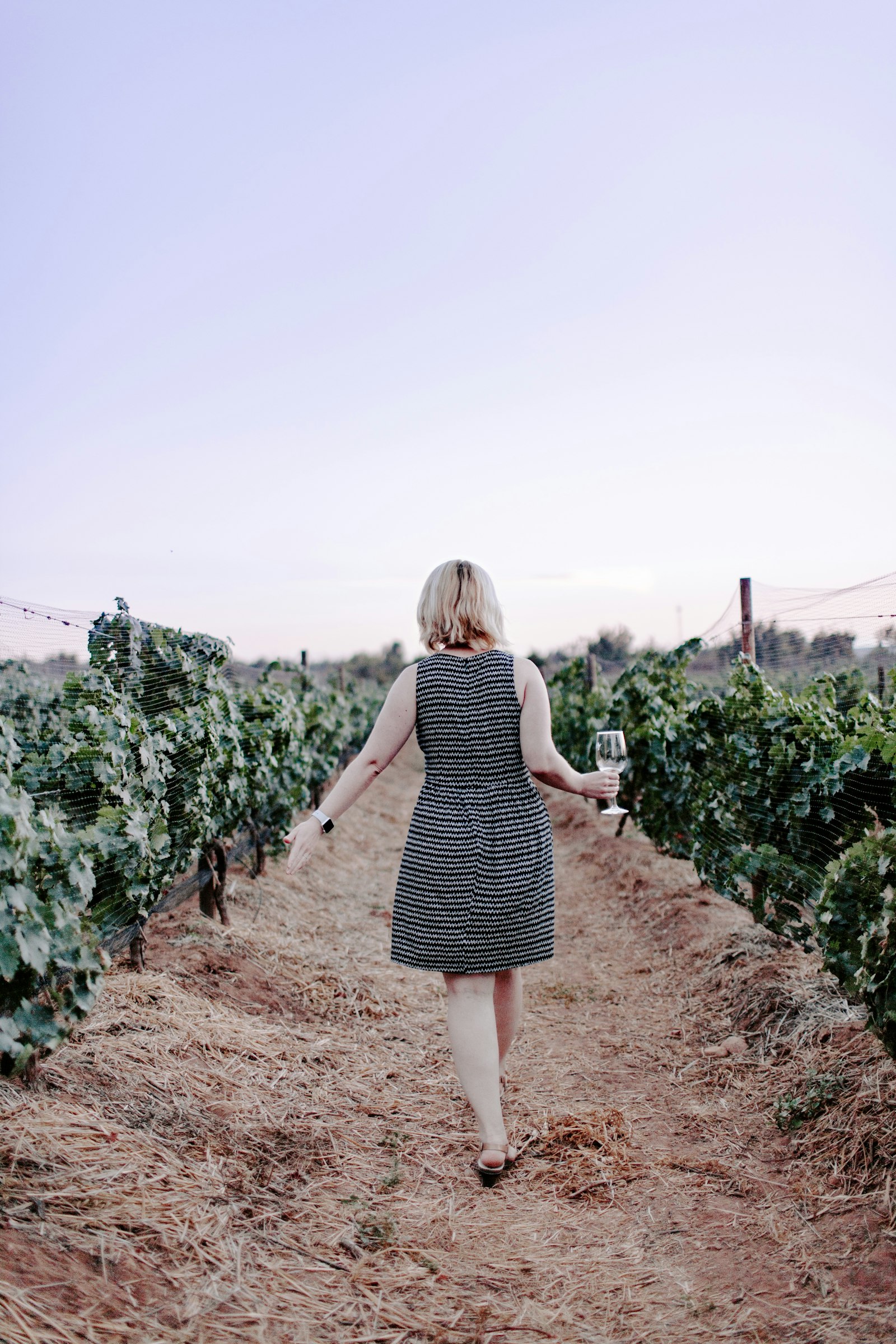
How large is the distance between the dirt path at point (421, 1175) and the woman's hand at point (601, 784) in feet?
3.76

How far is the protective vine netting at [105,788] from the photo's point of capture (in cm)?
226

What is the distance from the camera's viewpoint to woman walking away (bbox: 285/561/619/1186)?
2.71 metres

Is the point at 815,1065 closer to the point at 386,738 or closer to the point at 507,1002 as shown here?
the point at 507,1002

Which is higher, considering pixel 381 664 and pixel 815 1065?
pixel 381 664

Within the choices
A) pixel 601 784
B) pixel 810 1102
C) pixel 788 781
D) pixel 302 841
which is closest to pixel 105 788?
pixel 302 841

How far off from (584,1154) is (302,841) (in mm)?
1318

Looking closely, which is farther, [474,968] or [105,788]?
[105,788]

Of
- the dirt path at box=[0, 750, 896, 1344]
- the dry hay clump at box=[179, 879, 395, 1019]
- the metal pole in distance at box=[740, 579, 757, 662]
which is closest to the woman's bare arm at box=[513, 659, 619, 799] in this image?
the dirt path at box=[0, 750, 896, 1344]

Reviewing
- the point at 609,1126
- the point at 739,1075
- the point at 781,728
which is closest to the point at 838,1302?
the point at 609,1126

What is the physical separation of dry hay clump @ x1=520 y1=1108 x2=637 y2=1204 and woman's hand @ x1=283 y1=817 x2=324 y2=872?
1173 mm

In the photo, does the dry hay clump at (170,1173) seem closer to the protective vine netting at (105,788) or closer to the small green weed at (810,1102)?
the protective vine netting at (105,788)

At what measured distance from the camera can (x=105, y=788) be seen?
12.7 ft

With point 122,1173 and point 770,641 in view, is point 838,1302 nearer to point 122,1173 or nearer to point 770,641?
point 122,1173

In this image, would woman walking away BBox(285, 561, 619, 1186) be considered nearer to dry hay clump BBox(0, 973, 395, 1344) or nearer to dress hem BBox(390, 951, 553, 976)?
dress hem BBox(390, 951, 553, 976)
